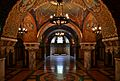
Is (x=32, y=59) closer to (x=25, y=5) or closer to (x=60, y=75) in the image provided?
(x=60, y=75)

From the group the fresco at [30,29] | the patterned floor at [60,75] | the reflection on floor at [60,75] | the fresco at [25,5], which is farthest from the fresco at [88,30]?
the fresco at [25,5]

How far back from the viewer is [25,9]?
941 cm

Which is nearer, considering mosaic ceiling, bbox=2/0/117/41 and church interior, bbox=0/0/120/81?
church interior, bbox=0/0/120/81

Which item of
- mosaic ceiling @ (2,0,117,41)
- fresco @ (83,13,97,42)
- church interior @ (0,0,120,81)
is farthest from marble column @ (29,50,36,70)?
fresco @ (83,13,97,42)

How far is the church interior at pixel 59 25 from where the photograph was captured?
301 inches

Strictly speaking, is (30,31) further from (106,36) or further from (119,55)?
(119,55)

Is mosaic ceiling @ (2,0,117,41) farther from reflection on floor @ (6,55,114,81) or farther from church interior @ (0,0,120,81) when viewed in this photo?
reflection on floor @ (6,55,114,81)

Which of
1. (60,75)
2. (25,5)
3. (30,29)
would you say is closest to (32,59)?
(30,29)

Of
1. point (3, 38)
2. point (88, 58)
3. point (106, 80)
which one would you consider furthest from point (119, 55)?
point (88, 58)

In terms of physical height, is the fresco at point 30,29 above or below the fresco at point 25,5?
below

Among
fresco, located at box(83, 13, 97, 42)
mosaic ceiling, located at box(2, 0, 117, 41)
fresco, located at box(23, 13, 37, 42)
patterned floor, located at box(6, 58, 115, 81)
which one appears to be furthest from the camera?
fresco, located at box(83, 13, 97, 42)

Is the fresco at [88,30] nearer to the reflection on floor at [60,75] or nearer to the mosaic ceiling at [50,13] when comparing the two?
the mosaic ceiling at [50,13]

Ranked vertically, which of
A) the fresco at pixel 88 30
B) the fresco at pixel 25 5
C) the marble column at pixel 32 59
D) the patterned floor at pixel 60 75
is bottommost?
the patterned floor at pixel 60 75

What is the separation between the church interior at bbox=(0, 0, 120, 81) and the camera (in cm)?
764
